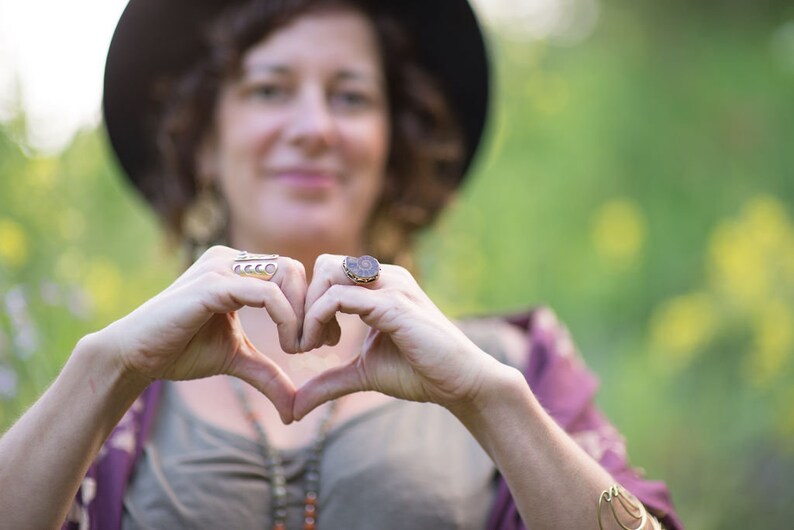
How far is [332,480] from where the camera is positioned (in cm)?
140

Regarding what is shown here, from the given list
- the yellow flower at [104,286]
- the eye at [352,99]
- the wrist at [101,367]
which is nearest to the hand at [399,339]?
the wrist at [101,367]

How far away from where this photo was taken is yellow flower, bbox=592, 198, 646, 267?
296cm

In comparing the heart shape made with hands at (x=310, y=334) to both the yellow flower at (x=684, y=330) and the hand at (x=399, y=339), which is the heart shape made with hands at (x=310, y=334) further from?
the yellow flower at (x=684, y=330)

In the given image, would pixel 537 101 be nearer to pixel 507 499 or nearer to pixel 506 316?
pixel 506 316

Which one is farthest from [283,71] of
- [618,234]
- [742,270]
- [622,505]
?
[742,270]

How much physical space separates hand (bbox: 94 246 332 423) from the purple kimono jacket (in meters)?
0.34

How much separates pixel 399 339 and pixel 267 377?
0.21 metres

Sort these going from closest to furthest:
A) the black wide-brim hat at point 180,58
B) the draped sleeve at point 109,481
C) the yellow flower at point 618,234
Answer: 1. the draped sleeve at point 109,481
2. the black wide-brim hat at point 180,58
3. the yellow flower at point 618,234

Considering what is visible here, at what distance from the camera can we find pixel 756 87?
11.6 ft

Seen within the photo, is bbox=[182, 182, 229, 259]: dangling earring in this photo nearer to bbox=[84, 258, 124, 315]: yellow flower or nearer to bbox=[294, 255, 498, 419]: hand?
bbox=[84, 258, 124, 315]: yellow flower

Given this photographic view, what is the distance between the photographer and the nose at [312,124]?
5.45 feet

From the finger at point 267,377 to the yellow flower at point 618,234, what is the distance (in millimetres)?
2032

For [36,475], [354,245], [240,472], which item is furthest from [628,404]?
[36,475]

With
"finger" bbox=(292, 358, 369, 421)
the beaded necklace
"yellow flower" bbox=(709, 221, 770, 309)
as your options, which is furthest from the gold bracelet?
"yellow flower" bbox=(709, 221, 770, 309)
